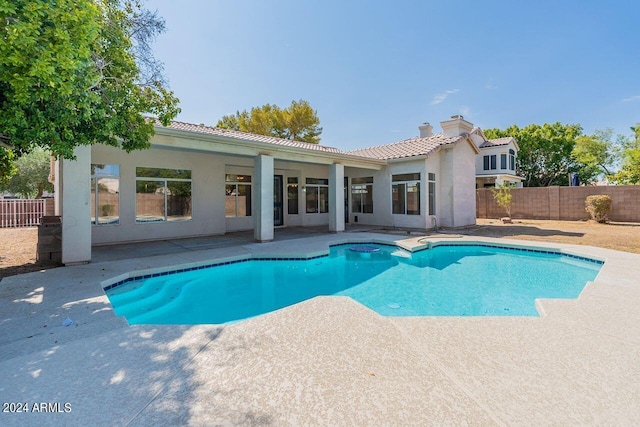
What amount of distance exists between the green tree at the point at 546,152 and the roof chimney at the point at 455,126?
23939 millimetres

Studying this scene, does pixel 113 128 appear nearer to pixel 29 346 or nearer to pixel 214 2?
pixel 29 346

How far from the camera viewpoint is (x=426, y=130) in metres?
20.0

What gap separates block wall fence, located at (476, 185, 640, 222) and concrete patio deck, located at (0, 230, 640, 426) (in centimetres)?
1638

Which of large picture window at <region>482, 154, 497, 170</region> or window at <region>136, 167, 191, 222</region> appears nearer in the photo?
window at <region>136, 167, 191, 222</region>

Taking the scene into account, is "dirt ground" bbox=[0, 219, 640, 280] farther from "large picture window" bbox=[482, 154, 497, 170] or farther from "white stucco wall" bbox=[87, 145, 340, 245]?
"large picture window" bbox=[482, 154, 497, 170]

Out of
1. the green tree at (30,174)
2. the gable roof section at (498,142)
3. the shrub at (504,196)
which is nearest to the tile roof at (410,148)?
the shrub at (504,196)

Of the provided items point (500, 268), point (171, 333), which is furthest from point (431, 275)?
point (171, 333)

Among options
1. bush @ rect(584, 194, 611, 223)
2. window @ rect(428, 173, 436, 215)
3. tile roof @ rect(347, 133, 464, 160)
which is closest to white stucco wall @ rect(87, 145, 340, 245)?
tile roof @ rect(347, 133, 464, 160)

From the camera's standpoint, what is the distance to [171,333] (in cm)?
356

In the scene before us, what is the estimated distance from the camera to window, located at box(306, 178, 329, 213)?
1651cm

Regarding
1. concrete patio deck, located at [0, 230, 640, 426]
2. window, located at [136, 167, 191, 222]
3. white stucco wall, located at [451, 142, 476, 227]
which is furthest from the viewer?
white stucco wall, located at [451, 142, 476, 227]

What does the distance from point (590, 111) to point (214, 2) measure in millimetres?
38946

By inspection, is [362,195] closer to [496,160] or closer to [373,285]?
[373,285]

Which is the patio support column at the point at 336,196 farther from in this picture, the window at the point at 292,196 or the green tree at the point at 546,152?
the green tree at the point at 546,152
